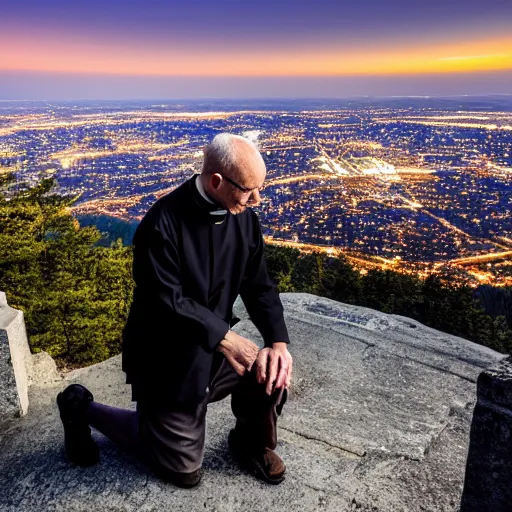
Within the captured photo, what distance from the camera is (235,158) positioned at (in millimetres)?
2717

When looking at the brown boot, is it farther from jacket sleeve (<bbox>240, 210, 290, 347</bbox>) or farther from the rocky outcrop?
jacket sleeve (<bbox>240, 210, 290, 347</bbox>)

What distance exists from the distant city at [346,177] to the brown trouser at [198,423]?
709 inches

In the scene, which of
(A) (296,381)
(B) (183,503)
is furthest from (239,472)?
(A) (296,381)

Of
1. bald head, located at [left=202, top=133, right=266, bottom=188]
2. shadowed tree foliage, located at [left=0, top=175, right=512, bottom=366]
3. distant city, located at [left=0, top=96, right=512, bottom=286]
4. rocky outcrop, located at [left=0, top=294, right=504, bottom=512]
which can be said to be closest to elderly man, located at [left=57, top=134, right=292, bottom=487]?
bald head, located at [left=202, top=133, right=266, bottom=188]

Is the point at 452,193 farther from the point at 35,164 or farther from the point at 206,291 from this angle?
the point at 206,291

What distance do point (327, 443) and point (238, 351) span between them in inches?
71.2

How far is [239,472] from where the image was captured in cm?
339

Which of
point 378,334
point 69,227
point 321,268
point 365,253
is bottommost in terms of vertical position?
point 365,253

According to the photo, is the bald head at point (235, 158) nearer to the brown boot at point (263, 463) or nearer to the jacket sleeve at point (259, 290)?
the jacket sleeve at point (259, 290)

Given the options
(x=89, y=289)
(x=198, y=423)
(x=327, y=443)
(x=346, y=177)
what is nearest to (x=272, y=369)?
(x=198, y=423)

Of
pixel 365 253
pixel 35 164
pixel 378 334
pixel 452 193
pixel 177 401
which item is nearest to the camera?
pixel 177 401

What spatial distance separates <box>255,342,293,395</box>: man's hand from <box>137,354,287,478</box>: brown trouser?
0.44ft

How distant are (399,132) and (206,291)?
99076mm

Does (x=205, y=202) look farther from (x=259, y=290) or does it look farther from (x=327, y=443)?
(x=327, y=443)
